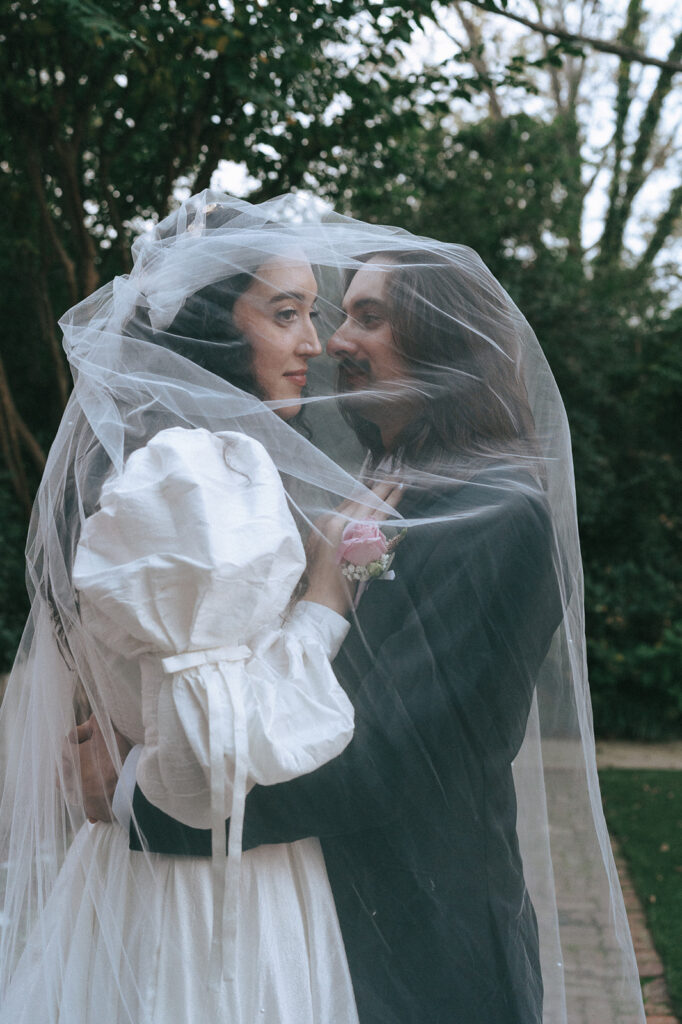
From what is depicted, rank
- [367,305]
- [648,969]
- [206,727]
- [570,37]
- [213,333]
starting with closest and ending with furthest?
[206,727] → [213,333] → [367,305] → [648,969] → [570,37]

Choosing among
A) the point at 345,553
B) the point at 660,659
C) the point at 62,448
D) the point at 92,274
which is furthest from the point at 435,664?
the point at 660,659

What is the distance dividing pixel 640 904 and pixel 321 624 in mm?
3696

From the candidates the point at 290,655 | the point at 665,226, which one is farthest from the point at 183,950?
the point at 665,226

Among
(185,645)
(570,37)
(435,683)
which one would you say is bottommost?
(435,683)

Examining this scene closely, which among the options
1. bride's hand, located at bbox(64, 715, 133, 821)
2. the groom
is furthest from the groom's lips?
bride's hand, located at bbox(64, 715, 133, 821)

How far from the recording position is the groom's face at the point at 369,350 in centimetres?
178

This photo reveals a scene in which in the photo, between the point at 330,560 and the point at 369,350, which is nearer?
the point at 330,560

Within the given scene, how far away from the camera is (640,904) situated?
4523 millimetres

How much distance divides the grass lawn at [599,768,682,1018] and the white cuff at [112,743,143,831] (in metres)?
2.85

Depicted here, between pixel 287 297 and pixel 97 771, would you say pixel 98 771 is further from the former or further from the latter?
pixel 287 297

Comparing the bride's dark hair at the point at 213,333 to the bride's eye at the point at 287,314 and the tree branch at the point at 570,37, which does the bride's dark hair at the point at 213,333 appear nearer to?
the bride's eye at the point at 287,314

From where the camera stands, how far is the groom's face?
1780 mm

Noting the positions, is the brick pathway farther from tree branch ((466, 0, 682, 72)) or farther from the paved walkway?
tree branch ((466, 0, 682, 72))

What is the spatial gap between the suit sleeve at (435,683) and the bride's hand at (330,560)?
0.06 m
